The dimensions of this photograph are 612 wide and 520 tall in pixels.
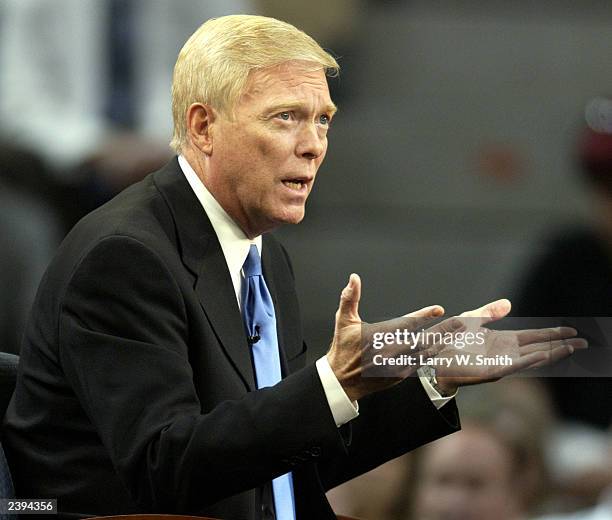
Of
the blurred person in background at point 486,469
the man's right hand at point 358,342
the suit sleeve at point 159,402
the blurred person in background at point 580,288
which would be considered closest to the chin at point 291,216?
the suit sleeve at point 159,402

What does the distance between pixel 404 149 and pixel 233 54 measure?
8.88 feet

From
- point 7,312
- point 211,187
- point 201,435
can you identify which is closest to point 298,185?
point 211,187

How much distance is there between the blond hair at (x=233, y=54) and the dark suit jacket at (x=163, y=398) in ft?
0.51

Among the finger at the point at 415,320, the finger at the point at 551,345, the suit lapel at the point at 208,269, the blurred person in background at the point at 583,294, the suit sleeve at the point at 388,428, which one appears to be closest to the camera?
the finger at the point at 415,320

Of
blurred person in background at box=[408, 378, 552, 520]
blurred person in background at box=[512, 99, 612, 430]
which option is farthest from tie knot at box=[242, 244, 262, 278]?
blurred person in background at box=[512, 99, 612, 430]

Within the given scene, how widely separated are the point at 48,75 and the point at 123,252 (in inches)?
93.1

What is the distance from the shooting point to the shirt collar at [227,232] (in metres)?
2.41

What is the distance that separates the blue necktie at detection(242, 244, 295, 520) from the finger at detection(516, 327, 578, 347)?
452 mm

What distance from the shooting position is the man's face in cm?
235

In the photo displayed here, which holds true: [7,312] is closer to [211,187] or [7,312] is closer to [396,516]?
[396,516]

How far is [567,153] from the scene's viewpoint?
4953 millimetres

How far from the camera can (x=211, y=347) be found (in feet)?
7.40

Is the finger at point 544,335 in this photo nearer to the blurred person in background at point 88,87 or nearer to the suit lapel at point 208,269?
the suit lapel at point 208,269

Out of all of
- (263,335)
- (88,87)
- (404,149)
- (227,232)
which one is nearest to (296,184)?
(227,232)
